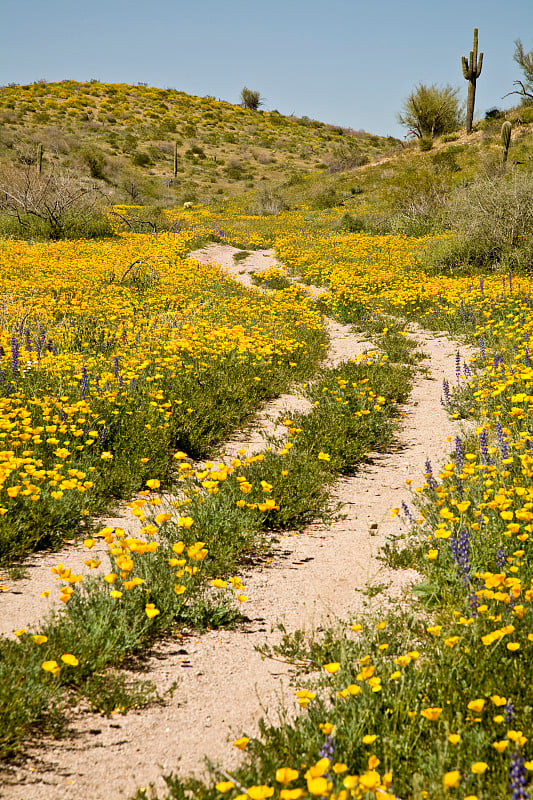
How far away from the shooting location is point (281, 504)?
190 inches

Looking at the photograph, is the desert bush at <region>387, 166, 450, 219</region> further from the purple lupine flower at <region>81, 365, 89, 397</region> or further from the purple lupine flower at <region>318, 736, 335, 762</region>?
the purple lupine flower at <region>318, 736, 335, 762</region>

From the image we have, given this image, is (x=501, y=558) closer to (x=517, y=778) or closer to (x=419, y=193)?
(x=517, y=778)

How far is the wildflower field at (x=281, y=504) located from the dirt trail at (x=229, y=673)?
4.9 inches

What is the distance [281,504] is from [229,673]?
6.38ft

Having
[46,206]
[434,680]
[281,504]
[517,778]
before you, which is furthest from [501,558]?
[46,206]

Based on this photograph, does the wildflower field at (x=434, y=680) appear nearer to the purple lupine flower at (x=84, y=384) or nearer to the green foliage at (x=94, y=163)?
the purple lupine flower at (x=84, y=384)

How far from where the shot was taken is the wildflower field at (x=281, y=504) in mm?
2258

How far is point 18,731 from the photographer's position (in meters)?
2.36

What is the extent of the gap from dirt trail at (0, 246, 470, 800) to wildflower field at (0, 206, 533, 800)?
125mm

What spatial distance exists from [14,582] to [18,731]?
1.43 m

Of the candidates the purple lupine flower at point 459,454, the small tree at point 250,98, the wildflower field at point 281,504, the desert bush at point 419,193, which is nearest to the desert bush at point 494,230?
the wildflower field at point 281,504

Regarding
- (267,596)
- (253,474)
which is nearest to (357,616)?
(267,596)

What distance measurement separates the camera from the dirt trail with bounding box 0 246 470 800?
7.56ft

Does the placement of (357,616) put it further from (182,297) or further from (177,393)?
(182,297)
